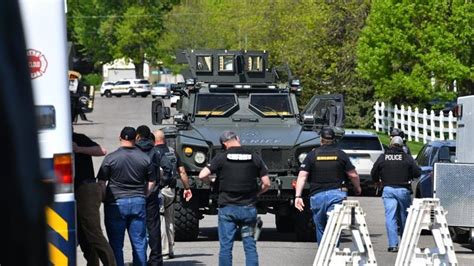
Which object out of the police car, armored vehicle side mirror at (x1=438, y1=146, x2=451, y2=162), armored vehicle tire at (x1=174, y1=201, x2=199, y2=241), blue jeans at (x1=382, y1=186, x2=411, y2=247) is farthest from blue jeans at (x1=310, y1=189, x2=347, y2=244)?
the police car

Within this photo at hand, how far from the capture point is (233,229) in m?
11.4

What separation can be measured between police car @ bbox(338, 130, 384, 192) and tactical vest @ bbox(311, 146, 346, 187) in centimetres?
1166

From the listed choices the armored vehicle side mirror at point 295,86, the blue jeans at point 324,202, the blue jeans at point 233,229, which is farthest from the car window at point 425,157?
the blue jeans at point 233,229

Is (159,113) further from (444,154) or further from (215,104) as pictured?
(444,154)

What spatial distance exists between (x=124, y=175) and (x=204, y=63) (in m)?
8.51

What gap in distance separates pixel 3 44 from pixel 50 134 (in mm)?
6268

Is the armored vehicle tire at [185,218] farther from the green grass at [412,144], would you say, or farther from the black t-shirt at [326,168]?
the green grass at [412,144]

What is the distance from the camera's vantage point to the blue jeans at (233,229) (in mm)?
11320

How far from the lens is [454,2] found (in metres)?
39.6

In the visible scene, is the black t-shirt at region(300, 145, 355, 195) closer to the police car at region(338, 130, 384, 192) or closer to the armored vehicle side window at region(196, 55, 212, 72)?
the armored vehicle side window at region(196, 55, 212, 72)

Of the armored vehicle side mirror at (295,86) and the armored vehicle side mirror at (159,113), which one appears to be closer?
the armored vehicle side mirror at (159,113)

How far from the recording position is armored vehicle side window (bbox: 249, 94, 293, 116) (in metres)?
18.0

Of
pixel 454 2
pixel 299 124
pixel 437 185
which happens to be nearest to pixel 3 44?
pixel 437 185

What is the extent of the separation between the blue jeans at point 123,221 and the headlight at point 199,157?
4.80 meters
